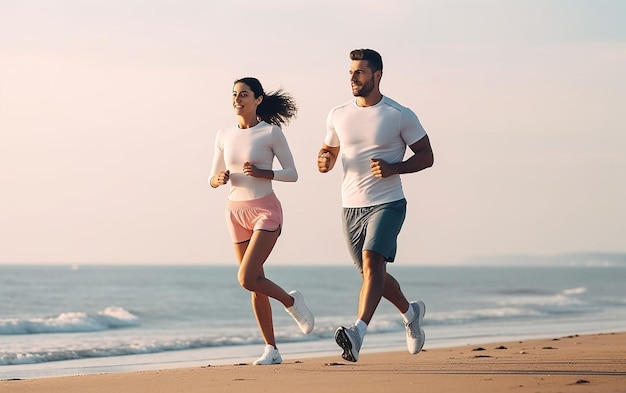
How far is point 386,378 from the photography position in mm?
6719

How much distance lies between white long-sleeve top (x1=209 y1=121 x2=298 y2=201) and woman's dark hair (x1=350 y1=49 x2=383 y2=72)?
96 centimetres

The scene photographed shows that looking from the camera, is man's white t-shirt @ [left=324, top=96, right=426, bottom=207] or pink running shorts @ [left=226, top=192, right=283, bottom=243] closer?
man's white t-shirt @ [left=324, top=96, right=426, bottom=207]

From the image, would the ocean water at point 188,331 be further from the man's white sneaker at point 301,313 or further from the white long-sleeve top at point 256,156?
the white long-sleeve top at point 256,156

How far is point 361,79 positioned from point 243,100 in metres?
1.12

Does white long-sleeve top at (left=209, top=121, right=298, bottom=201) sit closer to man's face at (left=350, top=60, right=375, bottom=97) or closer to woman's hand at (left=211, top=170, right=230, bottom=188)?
woman's hand at (left=211, top=170, right=230, bottom=188)

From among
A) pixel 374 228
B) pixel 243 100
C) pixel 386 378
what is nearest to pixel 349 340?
pixel 386 378

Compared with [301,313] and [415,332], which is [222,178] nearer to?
[301,313]

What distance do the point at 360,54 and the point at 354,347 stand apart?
2001 millimetres

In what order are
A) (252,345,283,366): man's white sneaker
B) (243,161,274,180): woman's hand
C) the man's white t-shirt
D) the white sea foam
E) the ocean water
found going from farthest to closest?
1. the white sea foam
2. the ocean water
3. (252,345,283,366): man's white sneaker
4. (243,161,274,180): woman's hand
5. the man's white t-shirt

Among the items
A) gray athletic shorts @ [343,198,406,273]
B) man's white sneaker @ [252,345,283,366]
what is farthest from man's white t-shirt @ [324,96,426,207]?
man's white sneaker @ [252,345,283,366]

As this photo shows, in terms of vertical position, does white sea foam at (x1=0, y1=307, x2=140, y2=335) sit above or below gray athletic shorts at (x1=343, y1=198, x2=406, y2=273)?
below

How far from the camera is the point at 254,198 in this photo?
26.1 ft

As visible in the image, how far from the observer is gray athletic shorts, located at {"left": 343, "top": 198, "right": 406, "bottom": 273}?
23.4ft

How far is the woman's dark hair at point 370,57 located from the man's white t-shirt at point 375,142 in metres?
0.25
